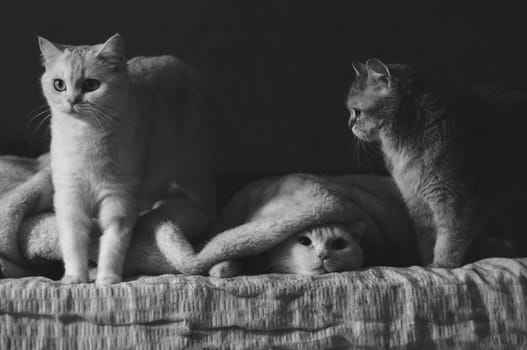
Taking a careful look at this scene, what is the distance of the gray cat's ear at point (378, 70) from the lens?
1.47m

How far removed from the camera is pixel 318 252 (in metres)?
1.40

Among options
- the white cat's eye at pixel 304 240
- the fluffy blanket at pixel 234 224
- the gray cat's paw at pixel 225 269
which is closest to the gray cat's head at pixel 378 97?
the fluffy blanket at pixel 234 224

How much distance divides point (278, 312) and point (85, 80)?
64 centimetres

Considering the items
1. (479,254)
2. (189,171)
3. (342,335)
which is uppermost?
(189,171)

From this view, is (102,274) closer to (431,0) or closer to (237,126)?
(237,126)

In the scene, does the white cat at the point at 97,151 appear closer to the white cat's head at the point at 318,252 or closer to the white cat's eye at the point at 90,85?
the white cat's eye at the point at 90,85

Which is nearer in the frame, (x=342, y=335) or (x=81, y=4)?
(x=342, y=335)

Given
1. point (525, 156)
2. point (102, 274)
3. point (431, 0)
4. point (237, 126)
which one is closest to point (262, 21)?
point (237, 126)

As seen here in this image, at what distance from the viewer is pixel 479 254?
5.36 feet

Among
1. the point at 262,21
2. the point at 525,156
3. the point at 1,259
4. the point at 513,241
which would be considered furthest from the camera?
the point at 262,21

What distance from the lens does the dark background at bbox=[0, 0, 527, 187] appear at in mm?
2057

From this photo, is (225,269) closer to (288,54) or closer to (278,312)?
(278,312)

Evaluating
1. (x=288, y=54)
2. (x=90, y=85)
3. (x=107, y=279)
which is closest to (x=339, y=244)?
(x=107, y=279)

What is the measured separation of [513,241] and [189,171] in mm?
1014
